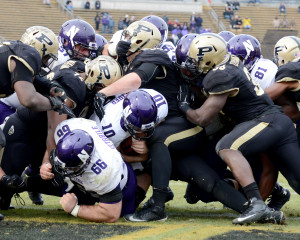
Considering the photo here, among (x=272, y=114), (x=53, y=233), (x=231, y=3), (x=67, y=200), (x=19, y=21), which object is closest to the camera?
(x=53, y=233)

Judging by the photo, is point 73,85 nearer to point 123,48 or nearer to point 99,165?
point 123,48

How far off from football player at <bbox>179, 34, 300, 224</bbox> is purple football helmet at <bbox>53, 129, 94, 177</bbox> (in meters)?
1.05

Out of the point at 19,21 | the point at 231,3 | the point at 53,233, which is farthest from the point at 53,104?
the point at 231,3

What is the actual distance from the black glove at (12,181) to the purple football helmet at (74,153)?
601mm

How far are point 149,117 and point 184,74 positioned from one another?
73 cm

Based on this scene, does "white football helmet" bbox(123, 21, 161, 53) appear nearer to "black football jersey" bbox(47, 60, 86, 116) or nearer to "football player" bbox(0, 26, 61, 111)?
"black football jersey" bbox(47, 60, 86, 116)

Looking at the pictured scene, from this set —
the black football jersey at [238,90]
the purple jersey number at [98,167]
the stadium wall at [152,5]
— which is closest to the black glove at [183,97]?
the black football jersey at [238,90]

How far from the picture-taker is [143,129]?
185 inches

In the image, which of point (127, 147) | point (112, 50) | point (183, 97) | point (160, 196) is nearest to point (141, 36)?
point (112, 50)

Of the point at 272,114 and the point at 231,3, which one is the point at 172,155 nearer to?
the point at 272,114

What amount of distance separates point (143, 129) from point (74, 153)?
69cm

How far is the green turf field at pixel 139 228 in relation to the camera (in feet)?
12.9

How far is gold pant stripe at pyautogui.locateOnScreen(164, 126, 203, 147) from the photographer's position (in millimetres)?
4938

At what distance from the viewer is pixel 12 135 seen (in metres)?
5.12
